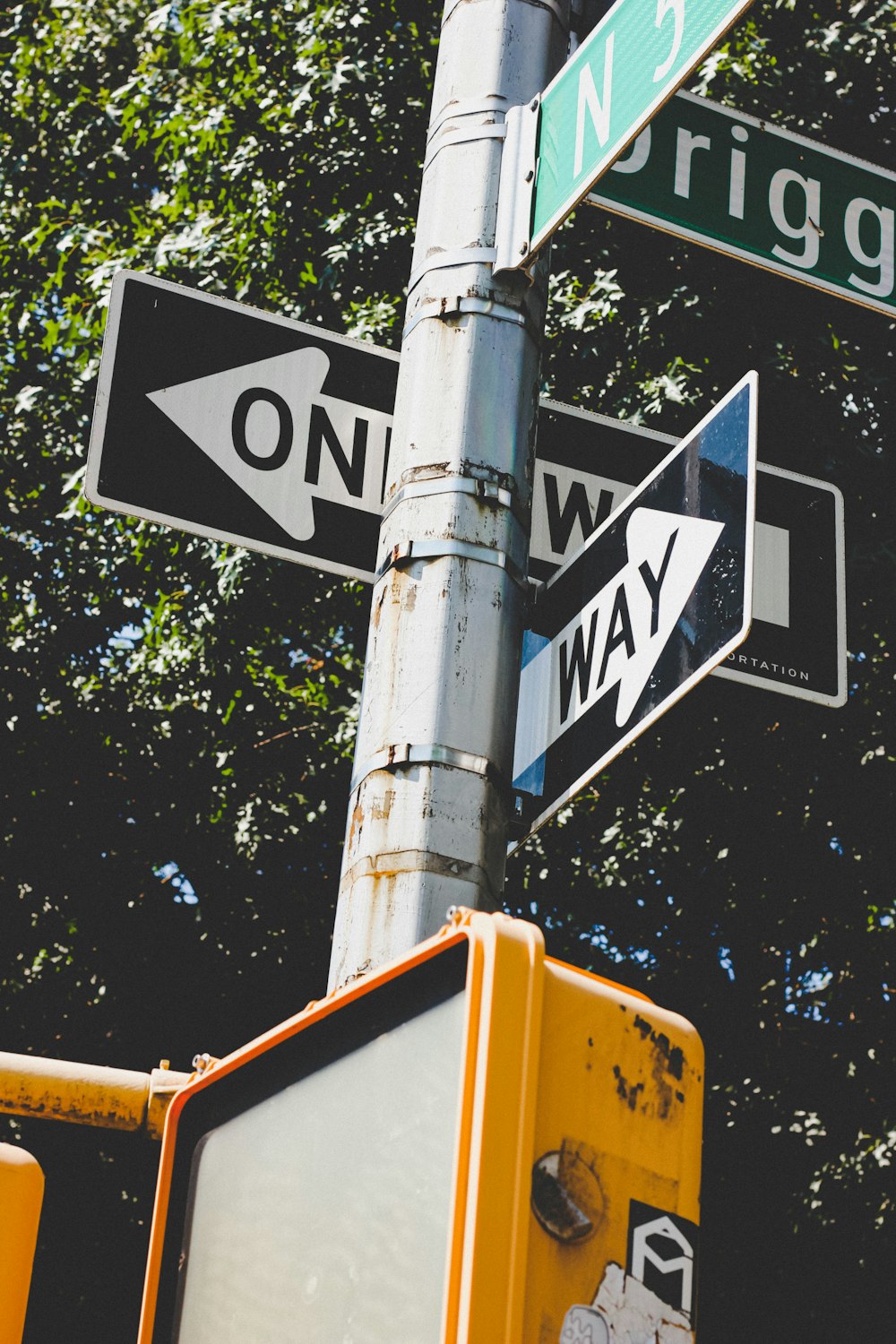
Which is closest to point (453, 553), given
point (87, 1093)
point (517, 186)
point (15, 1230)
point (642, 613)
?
point (642, 613)

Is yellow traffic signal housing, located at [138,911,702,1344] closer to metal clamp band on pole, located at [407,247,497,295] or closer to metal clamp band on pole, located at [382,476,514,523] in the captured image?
metal clamp band on pole, located at [382,476,514,523]

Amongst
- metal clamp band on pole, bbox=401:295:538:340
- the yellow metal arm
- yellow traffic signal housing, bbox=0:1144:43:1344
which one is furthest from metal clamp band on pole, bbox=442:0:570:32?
yellow traffic signal housing, bbox=0:1144:43:1344

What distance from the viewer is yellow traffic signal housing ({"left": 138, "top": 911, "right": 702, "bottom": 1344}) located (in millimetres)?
1279

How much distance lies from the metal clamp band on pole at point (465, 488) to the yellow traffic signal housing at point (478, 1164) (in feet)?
3.29

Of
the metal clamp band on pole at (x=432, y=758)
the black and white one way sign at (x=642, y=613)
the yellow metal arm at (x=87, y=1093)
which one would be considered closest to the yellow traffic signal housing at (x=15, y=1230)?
the yellow metal arm at (x=87, y=1093)

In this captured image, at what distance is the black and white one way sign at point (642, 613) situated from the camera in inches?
84.2

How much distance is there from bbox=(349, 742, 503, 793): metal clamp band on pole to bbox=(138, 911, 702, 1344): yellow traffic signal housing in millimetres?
600

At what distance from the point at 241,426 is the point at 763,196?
3.56ft

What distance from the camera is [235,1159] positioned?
1.72 metres

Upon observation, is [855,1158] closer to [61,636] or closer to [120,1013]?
[120,1013]

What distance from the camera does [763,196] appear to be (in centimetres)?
300

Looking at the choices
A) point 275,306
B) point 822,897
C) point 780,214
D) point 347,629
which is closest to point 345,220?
point 275,306

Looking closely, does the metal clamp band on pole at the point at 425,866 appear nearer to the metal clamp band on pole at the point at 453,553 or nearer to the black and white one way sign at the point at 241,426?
the metal clamp band on pole at the point at 453,553

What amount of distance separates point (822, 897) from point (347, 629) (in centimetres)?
327
